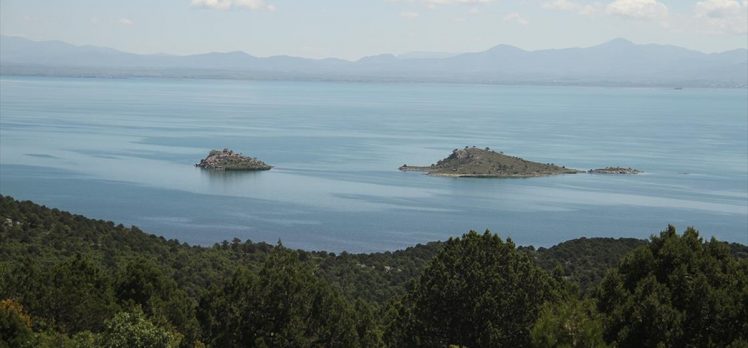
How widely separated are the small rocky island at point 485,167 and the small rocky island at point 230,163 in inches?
525

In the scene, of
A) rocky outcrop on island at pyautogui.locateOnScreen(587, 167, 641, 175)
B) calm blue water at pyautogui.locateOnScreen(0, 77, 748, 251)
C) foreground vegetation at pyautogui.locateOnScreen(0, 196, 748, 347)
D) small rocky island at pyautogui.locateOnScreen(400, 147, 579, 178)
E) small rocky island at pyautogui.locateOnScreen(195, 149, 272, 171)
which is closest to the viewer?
foreground vegetation at pyautogui.locateOnScreen(0, 196, 748, 347)

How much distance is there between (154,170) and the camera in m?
85.1

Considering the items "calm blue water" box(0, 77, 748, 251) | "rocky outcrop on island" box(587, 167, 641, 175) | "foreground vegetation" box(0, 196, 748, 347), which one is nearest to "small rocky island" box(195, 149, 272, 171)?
"calm blue water" box(0, 77, 748, 251)

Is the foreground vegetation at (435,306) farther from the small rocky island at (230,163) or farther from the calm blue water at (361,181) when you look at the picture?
the small rocky island at (230,163)

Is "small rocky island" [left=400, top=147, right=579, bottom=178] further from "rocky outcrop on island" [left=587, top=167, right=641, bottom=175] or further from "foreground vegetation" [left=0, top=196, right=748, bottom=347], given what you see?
"foreground vegetation" [left=0, top=196, right=748, bottom=347]

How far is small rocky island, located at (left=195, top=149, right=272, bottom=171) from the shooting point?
86562 mm

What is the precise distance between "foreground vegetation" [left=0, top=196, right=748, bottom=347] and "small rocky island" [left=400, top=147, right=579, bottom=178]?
217 ft

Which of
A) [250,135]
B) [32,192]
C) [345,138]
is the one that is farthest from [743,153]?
[32,192]

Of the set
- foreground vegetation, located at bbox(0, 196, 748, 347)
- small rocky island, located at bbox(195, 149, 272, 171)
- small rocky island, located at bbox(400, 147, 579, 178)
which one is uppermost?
small rocky island, located at bbox(400, 147, 579, 178)

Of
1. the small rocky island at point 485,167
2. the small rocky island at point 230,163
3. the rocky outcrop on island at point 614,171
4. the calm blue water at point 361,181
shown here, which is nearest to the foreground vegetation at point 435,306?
the calm blue water at point 361,181

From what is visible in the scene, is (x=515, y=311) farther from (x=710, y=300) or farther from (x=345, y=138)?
(x=345, y=138)

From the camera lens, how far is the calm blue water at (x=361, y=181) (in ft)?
199

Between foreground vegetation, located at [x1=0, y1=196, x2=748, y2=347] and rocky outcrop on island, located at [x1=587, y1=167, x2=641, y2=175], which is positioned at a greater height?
rocky outcrop on island, located at [x1=587, y1=167, x2=641, y2=175]

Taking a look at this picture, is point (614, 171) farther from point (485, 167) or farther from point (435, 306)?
point (435, 306)
